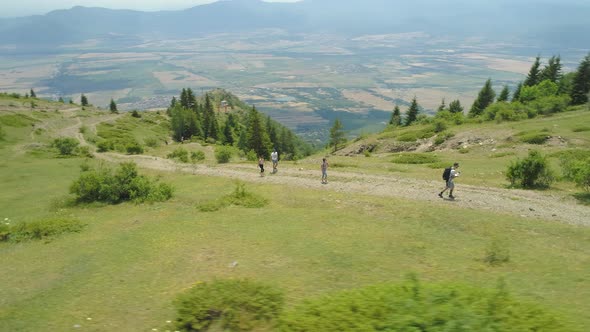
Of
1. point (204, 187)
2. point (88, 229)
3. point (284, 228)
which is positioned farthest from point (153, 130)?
point (284, 228)

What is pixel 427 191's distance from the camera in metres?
23.2

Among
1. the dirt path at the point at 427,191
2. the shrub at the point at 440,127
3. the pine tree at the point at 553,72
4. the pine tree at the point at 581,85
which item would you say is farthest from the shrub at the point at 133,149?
the pine tree at the point at 553,72

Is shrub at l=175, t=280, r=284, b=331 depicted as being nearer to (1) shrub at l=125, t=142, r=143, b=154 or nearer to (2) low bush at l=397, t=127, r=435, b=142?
(1) shrub at l=125, t=142, r=143, b=154

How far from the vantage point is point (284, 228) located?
695 inches

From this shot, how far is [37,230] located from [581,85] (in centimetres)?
8116

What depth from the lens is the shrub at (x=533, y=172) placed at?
23.3m

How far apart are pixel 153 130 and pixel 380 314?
9685 centimetres

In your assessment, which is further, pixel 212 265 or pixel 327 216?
pixel 327 216

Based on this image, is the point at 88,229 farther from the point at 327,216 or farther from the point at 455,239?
the point at 455,239

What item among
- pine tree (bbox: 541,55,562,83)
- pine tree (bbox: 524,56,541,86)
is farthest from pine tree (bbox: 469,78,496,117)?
pine tree (bbox: 541,55,562,83)

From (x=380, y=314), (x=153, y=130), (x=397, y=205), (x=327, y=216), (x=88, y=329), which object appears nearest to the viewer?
(x=380, y=314)

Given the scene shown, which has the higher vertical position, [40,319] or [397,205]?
[397,205]

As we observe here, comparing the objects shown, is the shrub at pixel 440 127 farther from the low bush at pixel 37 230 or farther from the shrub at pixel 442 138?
the low bush at pixel 37 230

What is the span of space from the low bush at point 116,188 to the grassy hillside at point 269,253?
3.04 ft
